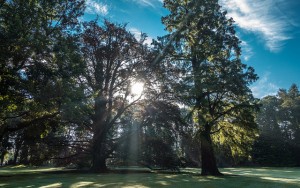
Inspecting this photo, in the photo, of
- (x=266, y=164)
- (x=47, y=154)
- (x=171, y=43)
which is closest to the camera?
Answer: (x=171, y=43)

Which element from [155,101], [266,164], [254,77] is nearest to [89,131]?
[155,101]

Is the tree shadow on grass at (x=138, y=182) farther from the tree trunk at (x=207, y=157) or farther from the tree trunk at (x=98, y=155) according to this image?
the tree trunk at (x=98, y=155)

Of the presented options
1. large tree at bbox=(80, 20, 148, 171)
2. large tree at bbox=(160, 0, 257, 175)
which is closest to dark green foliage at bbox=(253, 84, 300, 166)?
large tree at bbox=(160, 0, 257, 175)

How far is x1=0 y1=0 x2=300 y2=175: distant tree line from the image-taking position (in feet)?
47.2

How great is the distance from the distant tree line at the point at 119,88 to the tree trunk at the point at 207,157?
0.27ft

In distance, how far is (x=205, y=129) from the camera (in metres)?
19.9

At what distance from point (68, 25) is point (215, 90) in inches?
470

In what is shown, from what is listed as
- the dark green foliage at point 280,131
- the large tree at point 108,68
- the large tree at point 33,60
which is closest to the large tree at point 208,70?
the large tree at point 108,68

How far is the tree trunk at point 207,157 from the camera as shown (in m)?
19.9

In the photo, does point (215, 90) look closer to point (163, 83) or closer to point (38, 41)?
point (163, 83)

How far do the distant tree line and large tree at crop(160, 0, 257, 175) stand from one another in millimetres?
85

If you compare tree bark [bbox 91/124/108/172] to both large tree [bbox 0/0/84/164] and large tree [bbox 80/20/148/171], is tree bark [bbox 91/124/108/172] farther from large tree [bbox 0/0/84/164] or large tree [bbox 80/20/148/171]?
large tree [bbox 0/0/84/164]

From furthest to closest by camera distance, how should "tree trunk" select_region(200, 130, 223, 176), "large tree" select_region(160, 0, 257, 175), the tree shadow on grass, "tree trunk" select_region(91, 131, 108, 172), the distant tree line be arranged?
"tree trunk" select_region(91, 131, 108, 172) → "tree trunk" select_region(200, 130, 223, 176) → "large tree" select_region(160, 0, 257, 175) → the distant tree line → the tree shadow on grass

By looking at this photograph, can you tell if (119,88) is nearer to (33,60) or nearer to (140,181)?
(33,60)
